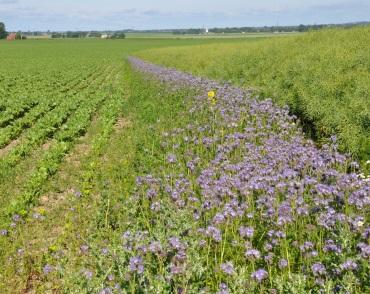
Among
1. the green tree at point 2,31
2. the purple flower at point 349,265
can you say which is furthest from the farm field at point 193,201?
the green tree at point 2,31

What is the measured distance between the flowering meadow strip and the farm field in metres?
0.02

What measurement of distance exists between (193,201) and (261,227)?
85 centimetres

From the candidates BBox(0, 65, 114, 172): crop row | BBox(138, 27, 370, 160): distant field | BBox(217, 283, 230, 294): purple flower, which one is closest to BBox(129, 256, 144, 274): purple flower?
BBox(217, 283, 230, 294): purple flower

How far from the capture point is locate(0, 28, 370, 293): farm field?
402cm

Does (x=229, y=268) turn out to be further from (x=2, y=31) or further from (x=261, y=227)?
(x=2, y=31)

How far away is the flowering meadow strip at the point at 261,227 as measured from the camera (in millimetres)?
3812

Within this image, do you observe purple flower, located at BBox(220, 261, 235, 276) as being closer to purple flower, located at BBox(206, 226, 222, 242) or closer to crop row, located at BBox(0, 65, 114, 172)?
purple flower, located at BBox(206, 226, 222, 242)

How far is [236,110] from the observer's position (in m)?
9.77

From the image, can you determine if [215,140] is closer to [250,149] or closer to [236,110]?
[250,149]

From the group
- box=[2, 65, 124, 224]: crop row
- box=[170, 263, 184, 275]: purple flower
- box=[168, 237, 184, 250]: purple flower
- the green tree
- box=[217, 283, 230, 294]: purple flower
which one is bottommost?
box=[2, 65, 124, 224]: crop row

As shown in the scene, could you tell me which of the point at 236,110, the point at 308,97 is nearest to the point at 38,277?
the point at 236,110

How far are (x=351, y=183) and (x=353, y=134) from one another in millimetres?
3444

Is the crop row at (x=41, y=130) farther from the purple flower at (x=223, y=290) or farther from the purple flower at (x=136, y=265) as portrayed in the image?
the purple flower at (x=223, y=290)

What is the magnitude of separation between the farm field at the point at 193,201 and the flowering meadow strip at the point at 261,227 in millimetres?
22
